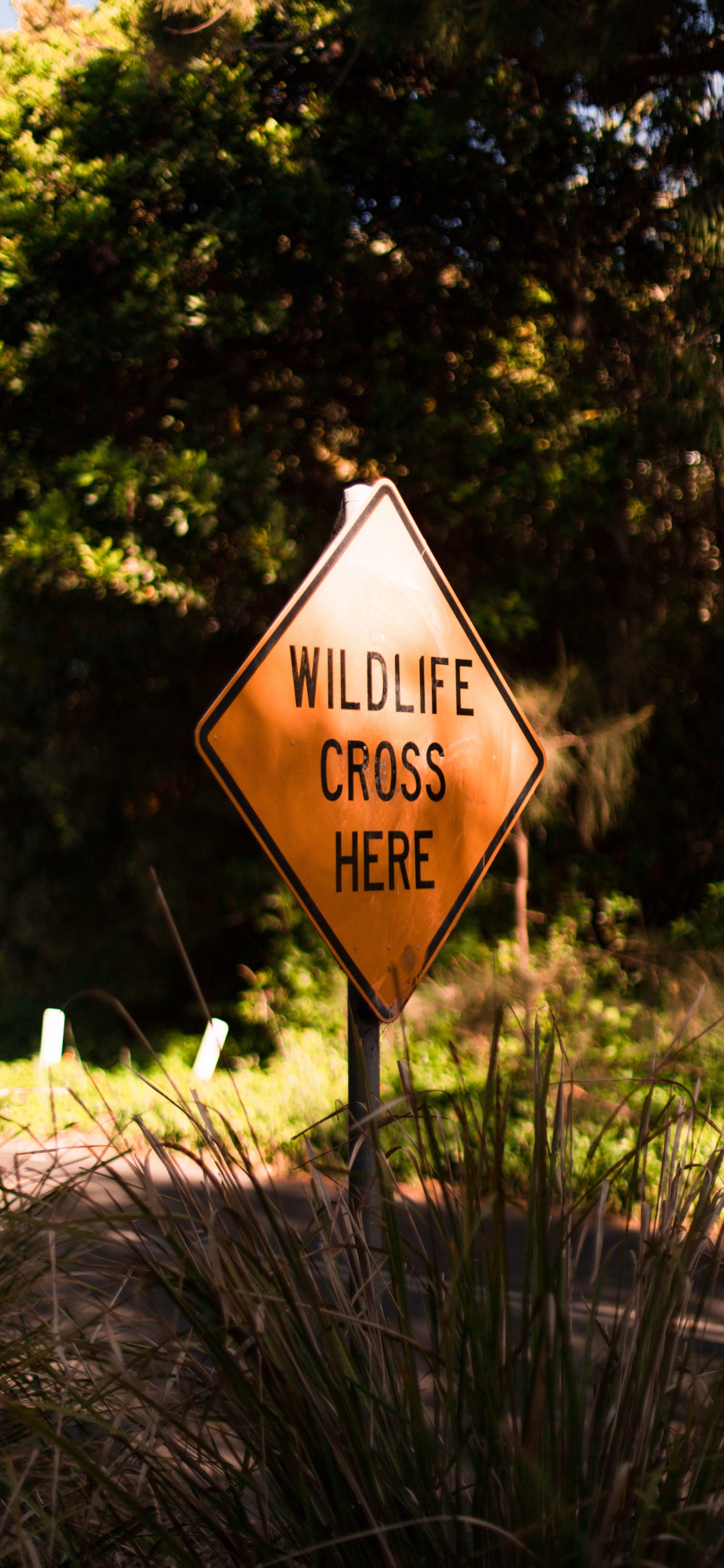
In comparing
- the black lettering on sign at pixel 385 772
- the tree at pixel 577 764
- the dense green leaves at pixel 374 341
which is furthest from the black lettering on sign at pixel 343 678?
the tree at pixel 577 764

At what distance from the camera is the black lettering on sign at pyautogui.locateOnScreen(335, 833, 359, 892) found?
246 centimetres

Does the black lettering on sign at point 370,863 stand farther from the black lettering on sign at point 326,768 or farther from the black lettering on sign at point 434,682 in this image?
the black lettering on sign at point 434,682

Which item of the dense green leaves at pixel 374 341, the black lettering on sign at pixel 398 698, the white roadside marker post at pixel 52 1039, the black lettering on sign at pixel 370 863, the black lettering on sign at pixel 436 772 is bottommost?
the white roadside marker post at pixel 52 1039

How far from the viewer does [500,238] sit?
308 inches

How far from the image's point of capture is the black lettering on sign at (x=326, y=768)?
2455mm

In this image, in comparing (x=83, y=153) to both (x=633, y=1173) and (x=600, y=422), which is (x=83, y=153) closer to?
(x=600, y=422)

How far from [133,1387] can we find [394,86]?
26.1 ft

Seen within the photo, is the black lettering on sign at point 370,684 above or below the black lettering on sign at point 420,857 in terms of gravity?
above

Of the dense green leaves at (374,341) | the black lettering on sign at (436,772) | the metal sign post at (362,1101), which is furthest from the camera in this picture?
the dense green leaves at (374,341)

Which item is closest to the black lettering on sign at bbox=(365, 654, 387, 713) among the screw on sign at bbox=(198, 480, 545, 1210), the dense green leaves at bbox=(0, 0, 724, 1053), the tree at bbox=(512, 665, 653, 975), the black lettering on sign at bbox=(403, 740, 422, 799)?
the screw on sign at bbox=(198, 480, 545, 1210)

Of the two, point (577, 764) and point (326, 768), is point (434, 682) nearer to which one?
point (326, 768)

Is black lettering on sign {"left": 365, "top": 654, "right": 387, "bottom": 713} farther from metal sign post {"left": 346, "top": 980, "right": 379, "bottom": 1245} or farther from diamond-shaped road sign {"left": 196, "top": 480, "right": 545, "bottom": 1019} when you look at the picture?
metal sign post {"left": 346, "top": 980, "right": 379, "bottom": 1245}

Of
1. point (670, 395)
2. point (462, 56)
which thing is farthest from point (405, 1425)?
point (462, 56)

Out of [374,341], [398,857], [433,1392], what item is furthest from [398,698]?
[374,341]
